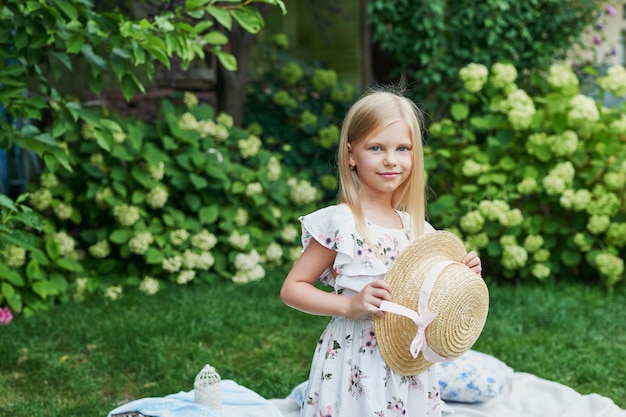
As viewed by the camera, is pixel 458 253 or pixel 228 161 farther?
pixel 228 161

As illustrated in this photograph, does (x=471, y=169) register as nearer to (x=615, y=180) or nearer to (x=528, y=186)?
(x=528, y=186)

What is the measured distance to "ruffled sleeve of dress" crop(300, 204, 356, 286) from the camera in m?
2.17

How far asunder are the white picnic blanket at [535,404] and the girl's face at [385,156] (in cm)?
121

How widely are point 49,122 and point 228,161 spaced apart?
127cm

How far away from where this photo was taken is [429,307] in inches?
80.7

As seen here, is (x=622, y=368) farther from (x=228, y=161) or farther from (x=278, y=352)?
(x=228, y=161)

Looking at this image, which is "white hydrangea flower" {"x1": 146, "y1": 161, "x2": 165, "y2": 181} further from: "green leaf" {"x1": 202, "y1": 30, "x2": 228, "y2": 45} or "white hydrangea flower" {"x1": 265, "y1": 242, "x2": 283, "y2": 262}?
"green leaf" {"x1": 202, "y1": 30, "x2": 228, "y2": 45}

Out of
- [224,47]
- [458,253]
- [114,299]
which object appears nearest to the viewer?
[458,253]

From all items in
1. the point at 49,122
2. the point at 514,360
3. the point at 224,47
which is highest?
the point at 224,47

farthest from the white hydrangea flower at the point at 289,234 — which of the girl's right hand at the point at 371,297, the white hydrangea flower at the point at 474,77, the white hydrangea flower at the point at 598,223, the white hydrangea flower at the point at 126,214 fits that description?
the girl's right hand at the point at 371,297

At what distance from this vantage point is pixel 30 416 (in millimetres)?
2988

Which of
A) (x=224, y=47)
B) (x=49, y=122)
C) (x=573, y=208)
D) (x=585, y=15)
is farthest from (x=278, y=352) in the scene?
(x=585, y=15)

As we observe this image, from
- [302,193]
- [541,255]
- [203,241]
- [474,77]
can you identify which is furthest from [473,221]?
[203,241]

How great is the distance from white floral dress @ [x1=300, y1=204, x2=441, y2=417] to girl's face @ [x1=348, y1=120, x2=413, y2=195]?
13cm
